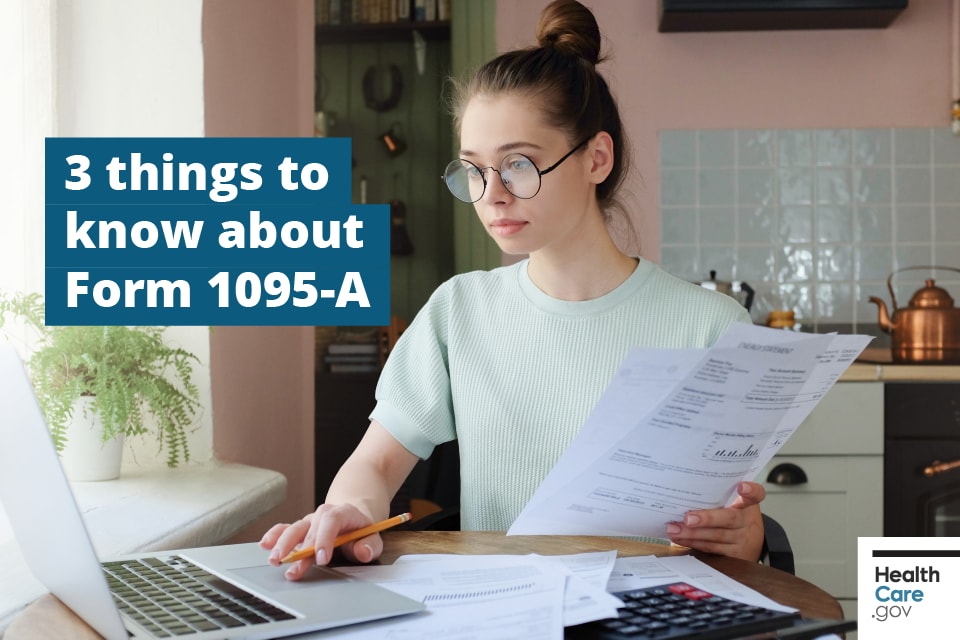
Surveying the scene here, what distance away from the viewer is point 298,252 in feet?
6.66

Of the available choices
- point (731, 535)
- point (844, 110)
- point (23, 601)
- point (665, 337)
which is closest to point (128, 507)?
point (23, 601)

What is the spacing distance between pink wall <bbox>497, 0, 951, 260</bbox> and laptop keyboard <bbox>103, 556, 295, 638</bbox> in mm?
2692

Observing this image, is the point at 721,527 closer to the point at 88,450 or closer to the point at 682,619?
the point at 682,619

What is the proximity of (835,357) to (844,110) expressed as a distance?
113 inches

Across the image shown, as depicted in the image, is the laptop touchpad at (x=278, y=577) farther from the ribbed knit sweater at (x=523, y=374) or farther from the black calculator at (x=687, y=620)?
the ribbed knit sweater at (x=523, y=374)

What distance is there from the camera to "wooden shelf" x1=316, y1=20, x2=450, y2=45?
4047 millimetres

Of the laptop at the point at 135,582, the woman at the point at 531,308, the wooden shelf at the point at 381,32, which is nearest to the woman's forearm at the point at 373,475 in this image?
the woman at the point at 531,308

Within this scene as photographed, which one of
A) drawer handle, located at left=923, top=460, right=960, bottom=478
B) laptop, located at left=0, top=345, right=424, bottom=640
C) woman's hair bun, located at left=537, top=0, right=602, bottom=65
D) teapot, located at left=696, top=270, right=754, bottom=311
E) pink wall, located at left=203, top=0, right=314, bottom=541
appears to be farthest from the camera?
teapot, located at left=696, top=270, right=754, bottom=311

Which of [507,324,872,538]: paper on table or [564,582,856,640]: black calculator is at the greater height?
[507,324,872,538]: paper on table

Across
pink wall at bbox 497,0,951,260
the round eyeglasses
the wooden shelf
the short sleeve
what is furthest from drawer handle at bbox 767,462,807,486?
the wooden shelf

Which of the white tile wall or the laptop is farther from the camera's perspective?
the white tile wall

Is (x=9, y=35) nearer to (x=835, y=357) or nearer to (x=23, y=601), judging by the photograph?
(x=23, y=601)

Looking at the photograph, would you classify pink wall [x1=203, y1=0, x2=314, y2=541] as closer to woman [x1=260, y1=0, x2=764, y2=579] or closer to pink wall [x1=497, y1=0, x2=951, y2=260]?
woman [x1=260, y1=0, x2=764, y2=579]

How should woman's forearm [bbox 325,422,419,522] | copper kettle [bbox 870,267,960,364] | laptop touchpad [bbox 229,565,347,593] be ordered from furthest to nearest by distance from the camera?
copper kettle [bbox 870,267,960,364] < woman's forearm [bbox 325,422,419,522] < laptop touchpad [bbox 229,565,347,593]
